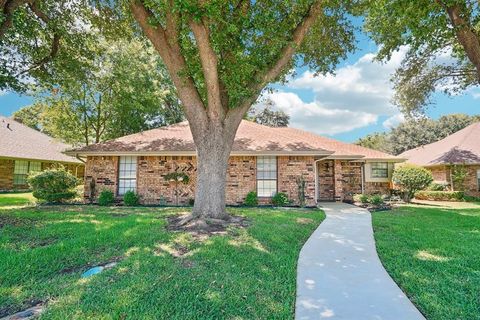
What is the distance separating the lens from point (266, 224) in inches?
278

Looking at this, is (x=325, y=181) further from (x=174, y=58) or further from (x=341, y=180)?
(x=174, y=58)

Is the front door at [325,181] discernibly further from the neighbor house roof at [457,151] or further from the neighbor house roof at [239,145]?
the neighbor house roof at [457,151]

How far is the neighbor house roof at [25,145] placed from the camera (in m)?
19.1

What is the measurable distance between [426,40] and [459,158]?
1034 centimetres

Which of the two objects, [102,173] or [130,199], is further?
[102,173]

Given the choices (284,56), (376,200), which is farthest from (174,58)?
(376,200)

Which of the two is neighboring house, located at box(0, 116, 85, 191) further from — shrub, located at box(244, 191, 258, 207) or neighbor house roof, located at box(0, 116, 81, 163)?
shrub, located at box(244, 191, 258, 207)

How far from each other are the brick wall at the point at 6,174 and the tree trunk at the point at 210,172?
18.7 m

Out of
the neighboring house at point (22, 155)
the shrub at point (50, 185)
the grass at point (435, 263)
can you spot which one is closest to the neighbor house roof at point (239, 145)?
the shrub at point (50, 185)

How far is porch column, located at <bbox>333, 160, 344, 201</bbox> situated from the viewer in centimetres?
1438

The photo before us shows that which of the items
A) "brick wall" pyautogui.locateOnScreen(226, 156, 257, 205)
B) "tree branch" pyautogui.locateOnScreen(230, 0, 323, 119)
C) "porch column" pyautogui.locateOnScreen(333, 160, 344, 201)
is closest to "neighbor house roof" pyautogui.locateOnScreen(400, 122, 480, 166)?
"porch column" pyautogui.locateOnScreen(333, 160, 344, 201)

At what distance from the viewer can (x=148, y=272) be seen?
3.82 metres

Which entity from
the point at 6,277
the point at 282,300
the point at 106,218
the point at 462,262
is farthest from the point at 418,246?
the point at 106,218

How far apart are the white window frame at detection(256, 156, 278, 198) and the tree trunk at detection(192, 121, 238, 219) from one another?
5.36m
